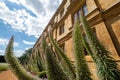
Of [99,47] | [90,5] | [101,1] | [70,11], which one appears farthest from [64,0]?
[99,47]

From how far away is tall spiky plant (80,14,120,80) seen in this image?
8.66 feet

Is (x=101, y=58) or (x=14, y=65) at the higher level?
(x=14, y=65)

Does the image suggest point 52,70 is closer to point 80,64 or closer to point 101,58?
point 80,64

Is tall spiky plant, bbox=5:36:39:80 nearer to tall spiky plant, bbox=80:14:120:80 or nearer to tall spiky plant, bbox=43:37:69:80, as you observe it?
tall spiky plant, bbox=43:37:69:80

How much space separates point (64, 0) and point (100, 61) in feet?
40.3

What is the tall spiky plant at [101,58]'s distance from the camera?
2641 millimetres

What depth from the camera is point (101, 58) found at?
277 cm

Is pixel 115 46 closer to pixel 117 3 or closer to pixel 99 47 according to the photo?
pixel 117 3

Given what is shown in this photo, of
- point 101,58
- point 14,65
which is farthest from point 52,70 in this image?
point 101,58

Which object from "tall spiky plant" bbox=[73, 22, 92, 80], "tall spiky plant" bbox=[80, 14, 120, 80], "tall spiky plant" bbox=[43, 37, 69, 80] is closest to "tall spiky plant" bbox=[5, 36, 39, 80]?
"tall spiky plant" bbox=[43, 37, 69, 80]

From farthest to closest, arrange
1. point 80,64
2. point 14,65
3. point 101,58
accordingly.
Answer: point 101,58 → point 80,64 → point 14,65

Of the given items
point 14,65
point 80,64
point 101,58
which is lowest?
point 101,58

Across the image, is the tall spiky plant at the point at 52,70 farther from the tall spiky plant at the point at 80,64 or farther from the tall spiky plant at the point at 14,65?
the tall spiky plant at the point at 80,64

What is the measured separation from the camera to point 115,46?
5707 millimetres
